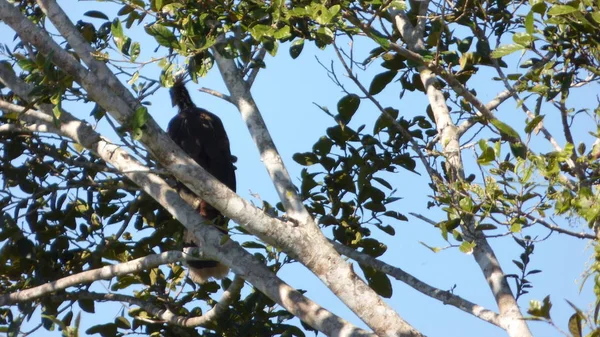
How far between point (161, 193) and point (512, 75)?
1.80 m

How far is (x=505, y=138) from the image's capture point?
3.88 m

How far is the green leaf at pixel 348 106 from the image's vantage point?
4.62m

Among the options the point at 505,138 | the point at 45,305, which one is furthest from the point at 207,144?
the point at 505,138

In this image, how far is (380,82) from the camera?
4.58m

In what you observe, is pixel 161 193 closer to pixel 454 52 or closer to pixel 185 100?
pixel 454 52

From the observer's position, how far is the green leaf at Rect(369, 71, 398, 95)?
180 inches

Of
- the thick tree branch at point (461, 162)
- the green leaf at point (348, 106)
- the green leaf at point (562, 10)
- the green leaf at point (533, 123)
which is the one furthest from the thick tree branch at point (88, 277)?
the green leaf at point (562, 10)

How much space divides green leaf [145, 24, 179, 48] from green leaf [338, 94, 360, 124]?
1.18m

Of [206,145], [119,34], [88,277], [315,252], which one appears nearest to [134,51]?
[119,34]

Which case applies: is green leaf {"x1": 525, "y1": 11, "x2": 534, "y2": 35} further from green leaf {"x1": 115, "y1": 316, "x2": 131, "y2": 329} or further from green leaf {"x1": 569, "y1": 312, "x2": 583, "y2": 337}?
green leaf {"x1": 115, "y1": 316, "x2": 131, "y2": 329}

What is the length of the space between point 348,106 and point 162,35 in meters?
1.28

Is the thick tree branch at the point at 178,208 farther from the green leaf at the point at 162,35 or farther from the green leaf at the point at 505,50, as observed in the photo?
the green leaf at the point at 505,50

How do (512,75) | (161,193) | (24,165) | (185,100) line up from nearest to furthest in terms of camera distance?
(512,75)
(161,193)
(24,165)
(185,100)

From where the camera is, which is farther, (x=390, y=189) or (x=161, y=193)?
(x=390, y=189)
